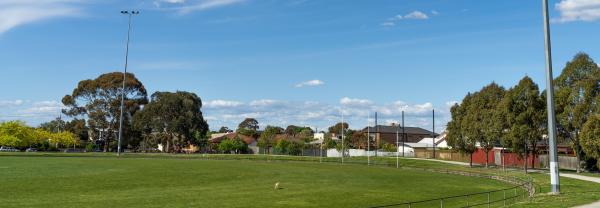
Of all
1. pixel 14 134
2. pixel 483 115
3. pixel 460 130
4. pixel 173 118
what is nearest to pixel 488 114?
pixel 483 115

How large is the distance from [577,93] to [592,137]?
11.0m

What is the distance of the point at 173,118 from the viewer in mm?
138375

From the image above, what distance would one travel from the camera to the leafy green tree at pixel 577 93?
5347 centimetres

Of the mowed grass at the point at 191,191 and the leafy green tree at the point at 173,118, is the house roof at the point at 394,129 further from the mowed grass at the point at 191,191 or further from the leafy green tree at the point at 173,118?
the mowed grass at the point at 191,191

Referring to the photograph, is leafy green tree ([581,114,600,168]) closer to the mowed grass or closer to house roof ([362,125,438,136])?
the mowed grass

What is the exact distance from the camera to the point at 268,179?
45.5 metres

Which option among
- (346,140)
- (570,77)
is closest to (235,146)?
(346,140)

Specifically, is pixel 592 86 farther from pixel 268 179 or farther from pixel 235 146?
pixel 235 146

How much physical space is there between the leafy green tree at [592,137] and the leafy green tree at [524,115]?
1235 cm

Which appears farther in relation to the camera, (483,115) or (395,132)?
(395,132)

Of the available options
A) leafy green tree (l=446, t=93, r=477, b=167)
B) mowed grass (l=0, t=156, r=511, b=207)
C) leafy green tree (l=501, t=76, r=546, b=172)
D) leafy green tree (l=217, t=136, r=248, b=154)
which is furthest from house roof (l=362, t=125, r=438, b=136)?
mowed grass (l=0, t=156, r=511, b=207)

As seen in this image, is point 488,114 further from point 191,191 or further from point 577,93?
point 191,191

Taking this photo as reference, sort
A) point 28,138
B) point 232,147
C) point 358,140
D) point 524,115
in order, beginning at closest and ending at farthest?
point 524,115, point 28,138, point 358,140, point 232,147

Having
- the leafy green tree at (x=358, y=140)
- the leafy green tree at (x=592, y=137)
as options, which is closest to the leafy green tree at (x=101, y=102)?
the leafy green tree at (x=358, y=140)
